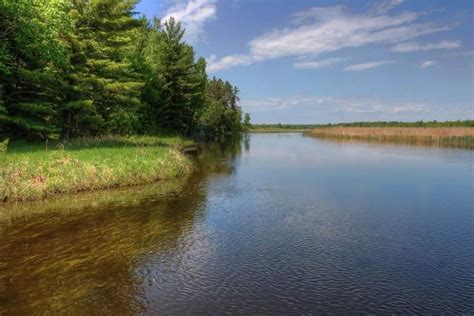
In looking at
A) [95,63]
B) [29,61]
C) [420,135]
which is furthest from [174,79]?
[420,135]

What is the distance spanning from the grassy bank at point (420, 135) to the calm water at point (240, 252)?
44463 mm

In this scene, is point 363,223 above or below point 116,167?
below

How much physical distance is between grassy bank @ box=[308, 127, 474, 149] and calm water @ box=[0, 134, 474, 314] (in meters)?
44.5

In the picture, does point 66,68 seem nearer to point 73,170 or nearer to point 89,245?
point 73,170

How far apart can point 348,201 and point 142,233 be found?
9466mm

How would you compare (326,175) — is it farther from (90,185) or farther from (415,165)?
(90,185)

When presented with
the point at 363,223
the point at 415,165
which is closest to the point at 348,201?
the point at 363,223

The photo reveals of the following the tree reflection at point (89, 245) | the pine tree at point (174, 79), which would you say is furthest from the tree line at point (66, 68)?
the tree reflection at point (89, 245)

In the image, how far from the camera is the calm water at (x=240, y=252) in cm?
829

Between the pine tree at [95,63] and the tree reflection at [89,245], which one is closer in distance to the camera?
the tree reflection at [89,245]

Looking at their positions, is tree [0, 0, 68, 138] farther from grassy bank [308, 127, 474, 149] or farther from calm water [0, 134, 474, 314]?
grassy bank [308, 127, 474, 149]

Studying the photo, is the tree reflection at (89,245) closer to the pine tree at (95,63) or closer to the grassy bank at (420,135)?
the pine tree at (95,63)

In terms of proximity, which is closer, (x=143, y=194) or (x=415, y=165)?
(x=143, y=194)

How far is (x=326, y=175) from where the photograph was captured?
27.1 meters
